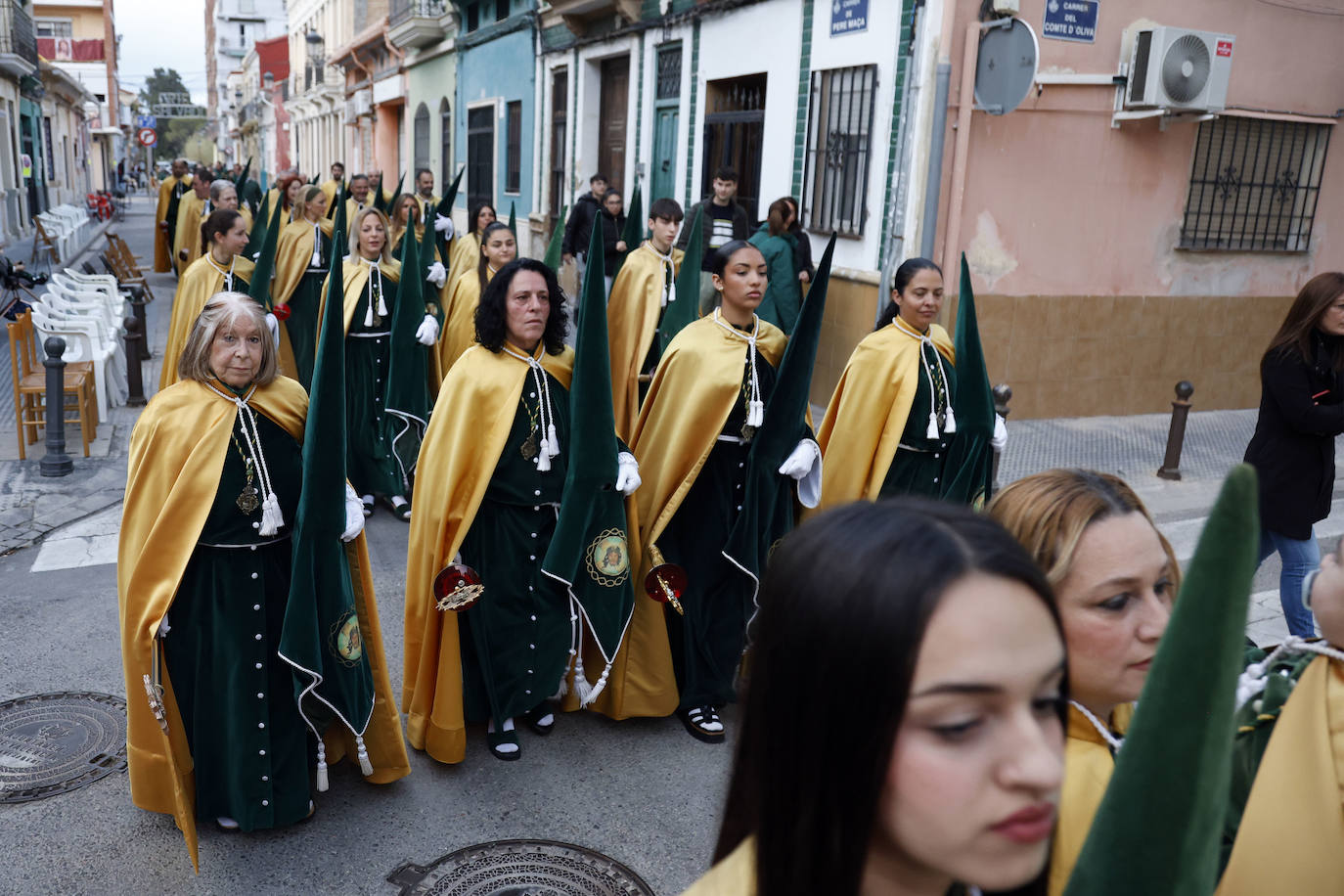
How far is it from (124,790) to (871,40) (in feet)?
26.2

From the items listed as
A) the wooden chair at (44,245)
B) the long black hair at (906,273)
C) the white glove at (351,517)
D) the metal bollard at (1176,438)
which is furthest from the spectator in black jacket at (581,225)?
the wooden chair at (44,245)

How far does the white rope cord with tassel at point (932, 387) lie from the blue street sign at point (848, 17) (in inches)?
215

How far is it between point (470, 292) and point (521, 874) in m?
4.65

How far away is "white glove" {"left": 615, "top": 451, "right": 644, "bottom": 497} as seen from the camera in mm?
4254

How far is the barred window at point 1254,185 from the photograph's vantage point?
10.0 meters

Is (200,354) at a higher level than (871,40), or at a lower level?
lower

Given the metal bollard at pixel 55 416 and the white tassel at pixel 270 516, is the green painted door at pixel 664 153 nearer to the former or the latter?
the metal bollard at pixel 55 416

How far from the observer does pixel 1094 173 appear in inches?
377

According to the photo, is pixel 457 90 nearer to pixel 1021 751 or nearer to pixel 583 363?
pixel 583 363

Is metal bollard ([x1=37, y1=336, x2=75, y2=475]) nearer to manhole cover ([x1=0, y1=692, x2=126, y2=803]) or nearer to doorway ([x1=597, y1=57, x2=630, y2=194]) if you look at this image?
manhole cover ([x1=0, y1=692, x2=126, y2=803])

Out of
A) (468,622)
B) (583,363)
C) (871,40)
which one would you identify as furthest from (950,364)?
(871,40)

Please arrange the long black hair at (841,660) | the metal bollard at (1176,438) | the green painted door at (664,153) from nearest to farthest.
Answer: the long black hair at (841,660) → the metal bollard at (1176,438) → the green painted door at (664,153)

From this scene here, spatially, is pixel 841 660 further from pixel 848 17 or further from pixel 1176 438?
pixel 848 17

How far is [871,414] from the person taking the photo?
4883 mm
